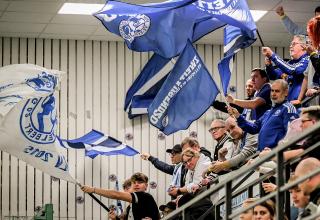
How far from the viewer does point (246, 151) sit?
10930 mm

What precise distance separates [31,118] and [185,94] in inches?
112

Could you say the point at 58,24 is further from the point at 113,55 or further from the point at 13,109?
the point at 13,109

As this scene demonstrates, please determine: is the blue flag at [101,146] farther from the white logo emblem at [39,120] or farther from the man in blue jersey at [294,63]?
the man in blue jersey at [294,63]

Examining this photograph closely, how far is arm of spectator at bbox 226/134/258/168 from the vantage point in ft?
35.3

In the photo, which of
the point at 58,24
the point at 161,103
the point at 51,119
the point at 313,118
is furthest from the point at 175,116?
the point at 58,24

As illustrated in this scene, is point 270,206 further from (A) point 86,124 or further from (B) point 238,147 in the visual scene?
(A) point 86,124

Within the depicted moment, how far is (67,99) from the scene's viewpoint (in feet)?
57.7

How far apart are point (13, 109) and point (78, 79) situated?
14.0 ft

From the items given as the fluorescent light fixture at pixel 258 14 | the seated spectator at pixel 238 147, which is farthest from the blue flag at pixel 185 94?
the fluorescent light fixture at pixel 258 14

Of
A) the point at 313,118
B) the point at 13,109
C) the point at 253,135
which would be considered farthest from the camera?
the point at 13,109

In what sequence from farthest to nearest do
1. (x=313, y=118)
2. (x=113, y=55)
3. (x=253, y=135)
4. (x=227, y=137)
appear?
(x=113, y=55) → (x=227, y=137) → (x=253, y=135) → (x=313, y=118)

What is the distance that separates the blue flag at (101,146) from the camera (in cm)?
1641

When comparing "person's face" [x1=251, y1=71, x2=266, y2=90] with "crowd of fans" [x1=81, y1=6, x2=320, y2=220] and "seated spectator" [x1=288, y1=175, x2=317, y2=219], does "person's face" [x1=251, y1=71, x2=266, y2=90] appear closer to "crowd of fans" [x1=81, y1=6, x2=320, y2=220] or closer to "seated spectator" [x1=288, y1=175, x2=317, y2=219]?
"crowd of fans" [x1=81, y1=6, x2=320, y2=220]

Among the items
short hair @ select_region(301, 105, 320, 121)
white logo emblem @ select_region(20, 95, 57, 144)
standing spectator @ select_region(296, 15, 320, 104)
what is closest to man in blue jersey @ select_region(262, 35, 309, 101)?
standing spectator @ select_region(296, 15, 320, 104)
